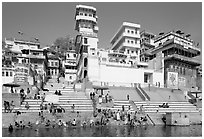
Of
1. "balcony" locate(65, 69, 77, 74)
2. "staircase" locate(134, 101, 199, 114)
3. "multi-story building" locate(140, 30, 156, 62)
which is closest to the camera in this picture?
"staircase" locate(134, 101, 199, 114)

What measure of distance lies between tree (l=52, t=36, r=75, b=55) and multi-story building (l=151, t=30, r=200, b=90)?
28.3 m

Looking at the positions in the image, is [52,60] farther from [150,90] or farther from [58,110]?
[58,110]

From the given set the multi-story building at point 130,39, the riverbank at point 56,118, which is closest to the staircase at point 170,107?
the riverbank at point 56,118

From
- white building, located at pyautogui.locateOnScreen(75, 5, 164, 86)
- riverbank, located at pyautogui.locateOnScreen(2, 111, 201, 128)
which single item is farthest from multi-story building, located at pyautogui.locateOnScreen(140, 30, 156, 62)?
riverbank, located at pyautogui.locateOnScreen(2, 111, 201, 128)

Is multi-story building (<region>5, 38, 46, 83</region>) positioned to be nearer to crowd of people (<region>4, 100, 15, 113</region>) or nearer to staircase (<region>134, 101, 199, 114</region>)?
crowd of people (<region>4, 100, 15, 113</region>)

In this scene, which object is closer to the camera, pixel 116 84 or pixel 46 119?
pixel 46 119

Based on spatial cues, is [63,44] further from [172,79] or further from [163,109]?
[163,109]

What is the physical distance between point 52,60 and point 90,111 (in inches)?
1310

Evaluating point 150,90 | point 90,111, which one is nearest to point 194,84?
point 150,90

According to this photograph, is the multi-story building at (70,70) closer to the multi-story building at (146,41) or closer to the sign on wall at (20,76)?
the sign on wall at (20,76)

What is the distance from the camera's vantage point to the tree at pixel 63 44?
69.0 meters

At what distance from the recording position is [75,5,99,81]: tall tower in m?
38.3

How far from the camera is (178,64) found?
48156 millimetres

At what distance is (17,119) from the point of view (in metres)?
19.3
